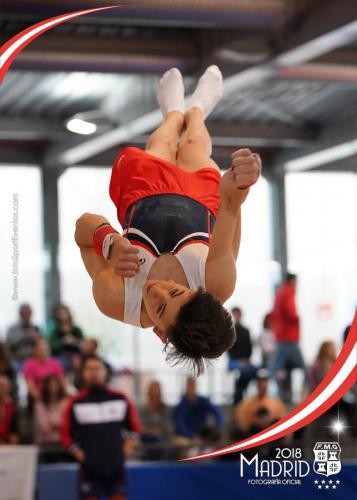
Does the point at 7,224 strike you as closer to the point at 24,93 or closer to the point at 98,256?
A: the point at 98,256

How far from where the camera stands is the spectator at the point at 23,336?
3549 millimetres

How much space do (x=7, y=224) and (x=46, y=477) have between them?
60.5 inches

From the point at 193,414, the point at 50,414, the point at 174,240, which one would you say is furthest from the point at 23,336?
the point at 174,240

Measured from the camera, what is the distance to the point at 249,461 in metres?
3.04

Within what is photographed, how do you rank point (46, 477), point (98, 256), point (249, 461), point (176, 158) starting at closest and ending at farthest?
point (98, 256), point (176, 158), point (249, 461), point (46, 477)

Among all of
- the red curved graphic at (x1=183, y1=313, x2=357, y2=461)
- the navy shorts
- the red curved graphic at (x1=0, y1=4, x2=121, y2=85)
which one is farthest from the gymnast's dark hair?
the navy shorts

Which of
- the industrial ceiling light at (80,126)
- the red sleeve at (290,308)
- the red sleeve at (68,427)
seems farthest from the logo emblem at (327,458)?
the red sleeve at (68,427)

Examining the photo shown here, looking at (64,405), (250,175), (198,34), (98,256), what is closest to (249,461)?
(98,256)

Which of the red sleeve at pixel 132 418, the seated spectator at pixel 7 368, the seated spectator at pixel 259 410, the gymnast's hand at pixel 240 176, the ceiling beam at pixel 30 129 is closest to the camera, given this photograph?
the gymnast's hand at pixel 240 176

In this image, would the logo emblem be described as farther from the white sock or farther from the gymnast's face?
the white sock

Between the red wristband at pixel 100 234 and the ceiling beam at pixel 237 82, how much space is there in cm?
45

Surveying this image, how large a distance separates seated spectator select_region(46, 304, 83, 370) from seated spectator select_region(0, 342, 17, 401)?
198 mm

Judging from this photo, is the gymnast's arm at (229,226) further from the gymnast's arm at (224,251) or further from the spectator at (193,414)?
the spectator at (193,414)

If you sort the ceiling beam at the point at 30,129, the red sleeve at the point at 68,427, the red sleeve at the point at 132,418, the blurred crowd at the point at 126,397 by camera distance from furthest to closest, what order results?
the red sleeve at the point at 132,418
the red sleeve at the point at 68,427
the blurred crowd at the point at 126,397
the ceiling beam at the point at 30,129
